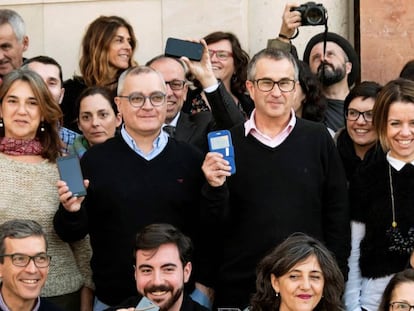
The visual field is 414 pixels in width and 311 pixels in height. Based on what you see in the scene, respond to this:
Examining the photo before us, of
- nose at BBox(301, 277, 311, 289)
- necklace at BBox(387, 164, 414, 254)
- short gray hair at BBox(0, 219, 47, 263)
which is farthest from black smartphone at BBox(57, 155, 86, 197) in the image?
necklace at BBox(387, 164, 414, 254)

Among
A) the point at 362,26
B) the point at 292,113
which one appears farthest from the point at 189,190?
the point at 362,26

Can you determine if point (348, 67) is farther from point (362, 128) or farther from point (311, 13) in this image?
point (362, 128)

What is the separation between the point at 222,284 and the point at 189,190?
0.56m

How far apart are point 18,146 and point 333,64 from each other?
2497mm

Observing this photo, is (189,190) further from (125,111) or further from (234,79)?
(234,79)

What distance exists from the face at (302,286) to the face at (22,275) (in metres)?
1.27

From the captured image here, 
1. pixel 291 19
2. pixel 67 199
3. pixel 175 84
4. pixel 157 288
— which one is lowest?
pixel 157 288

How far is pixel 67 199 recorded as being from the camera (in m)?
7.05

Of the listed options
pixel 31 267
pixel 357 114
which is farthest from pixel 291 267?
pixel 357 114

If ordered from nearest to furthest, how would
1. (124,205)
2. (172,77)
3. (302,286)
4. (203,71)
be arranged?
(302,286)
(124,205)
(203,71)
(172,77)

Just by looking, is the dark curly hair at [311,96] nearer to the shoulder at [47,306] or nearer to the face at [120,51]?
the face at [120,51]

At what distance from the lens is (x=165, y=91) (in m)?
7.54

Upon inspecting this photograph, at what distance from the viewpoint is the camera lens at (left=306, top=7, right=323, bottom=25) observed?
8.40 m

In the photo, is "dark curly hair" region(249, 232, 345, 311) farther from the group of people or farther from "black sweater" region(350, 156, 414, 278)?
"black sweater" region(350, 156, 414, 278)
